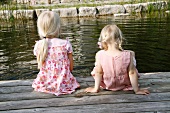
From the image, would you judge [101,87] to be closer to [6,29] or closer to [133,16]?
[6,29]

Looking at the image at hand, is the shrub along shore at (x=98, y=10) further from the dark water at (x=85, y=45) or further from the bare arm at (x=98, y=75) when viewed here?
the bare arm at (x=98, y=75)

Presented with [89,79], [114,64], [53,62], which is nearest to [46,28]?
[53,62]

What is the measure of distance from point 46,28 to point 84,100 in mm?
824

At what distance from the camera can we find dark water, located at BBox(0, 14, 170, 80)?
5.96 m

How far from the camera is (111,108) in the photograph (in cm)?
304

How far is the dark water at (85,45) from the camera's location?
596cm

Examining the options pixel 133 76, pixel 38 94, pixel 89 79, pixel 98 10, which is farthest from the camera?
pixel 98 10

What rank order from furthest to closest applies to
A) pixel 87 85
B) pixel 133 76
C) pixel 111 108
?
pixel 87 85, pixel 133 76, pixel 111 108

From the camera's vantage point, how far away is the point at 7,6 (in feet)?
45.5

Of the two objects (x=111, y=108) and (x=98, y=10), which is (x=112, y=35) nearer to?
(x=111, y=108)

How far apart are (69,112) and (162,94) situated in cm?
101

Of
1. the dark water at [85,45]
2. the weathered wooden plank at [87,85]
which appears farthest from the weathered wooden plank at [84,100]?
the dark water at [85,45]

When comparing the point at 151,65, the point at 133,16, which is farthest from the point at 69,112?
the point at 133,16

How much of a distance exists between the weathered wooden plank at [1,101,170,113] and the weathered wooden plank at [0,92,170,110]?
76 millimetres
